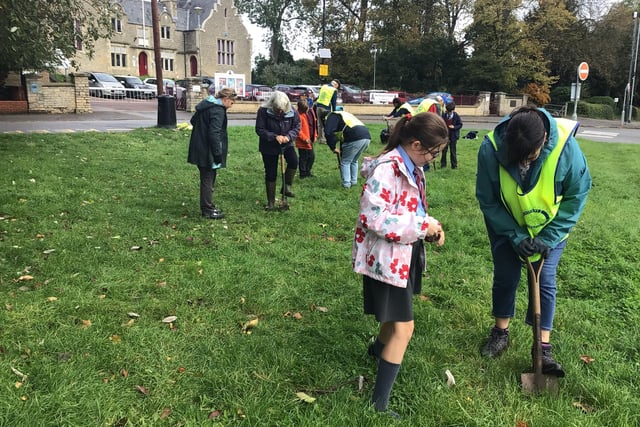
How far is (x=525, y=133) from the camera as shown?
2.87 meters

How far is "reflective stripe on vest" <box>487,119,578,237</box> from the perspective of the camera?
304 cm

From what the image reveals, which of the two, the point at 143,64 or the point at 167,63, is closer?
the point at 143,64

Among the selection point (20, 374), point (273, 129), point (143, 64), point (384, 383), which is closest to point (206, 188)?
point (273, 129)

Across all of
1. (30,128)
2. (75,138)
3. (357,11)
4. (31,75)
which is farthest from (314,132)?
(357,11)

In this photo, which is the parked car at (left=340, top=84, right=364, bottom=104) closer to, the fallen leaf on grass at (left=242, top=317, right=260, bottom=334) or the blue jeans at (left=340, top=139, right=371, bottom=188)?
the blue jeans at (left=340, top=139, right=371, bottom=188)

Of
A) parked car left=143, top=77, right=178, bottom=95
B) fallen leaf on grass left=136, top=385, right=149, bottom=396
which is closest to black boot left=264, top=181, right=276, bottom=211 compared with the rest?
fallen leaf on grass left=136, top=385, right=149, bottom=396

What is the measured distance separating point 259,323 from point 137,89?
36084 millimetres

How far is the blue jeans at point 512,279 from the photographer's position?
3.28 metres

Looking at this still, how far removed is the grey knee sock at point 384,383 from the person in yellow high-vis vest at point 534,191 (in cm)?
104

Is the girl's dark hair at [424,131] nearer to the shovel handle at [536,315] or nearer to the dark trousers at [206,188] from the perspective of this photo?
the shovel handle at [536,315]

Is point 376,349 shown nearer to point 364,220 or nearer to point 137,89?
point 364,220

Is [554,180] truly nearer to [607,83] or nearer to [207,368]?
[207,368]

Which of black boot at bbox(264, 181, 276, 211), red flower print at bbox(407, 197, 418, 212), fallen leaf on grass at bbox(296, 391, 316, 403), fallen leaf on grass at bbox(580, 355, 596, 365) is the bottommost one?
fallen leaf on grass at bbox(296, 391, 316, 403)

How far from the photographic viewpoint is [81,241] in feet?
18.8
